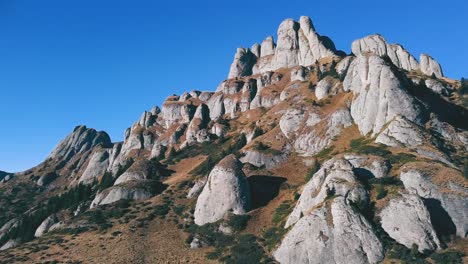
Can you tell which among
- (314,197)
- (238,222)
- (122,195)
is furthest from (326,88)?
(122,195)

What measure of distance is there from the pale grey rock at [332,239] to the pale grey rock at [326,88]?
295 feet

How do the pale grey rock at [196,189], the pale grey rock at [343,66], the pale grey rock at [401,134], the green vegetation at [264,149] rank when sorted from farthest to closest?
the pale grey rock at [343,66], the green vegetation at [264,149], the pale grey rock at [196,189], the pale grey rock at [401,134]

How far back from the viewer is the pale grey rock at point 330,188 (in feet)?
291

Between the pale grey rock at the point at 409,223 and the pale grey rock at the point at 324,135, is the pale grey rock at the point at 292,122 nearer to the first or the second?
the pale grey rock at the point at 324,135

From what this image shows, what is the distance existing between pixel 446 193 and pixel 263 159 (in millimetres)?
64202

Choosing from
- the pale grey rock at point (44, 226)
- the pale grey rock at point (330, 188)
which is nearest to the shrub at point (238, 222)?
the pale grey rock at point (330, 188)

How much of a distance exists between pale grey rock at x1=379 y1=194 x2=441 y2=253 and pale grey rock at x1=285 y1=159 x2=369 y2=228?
6.99m

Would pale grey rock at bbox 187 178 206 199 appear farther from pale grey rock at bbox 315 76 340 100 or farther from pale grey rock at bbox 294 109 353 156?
pale grey rock at bbox 315 76 340 100

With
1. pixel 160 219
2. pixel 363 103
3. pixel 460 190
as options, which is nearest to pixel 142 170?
pixel 160 219

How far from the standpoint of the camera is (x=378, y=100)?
Answer: 126688 mm

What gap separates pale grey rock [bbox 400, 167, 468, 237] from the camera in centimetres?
7938

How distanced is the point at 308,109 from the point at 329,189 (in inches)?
2784

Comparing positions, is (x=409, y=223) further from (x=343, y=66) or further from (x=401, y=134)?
(x=343, y=66)

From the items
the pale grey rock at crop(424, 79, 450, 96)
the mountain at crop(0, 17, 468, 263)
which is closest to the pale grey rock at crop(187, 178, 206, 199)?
the mountain at crop(0, 17, 468, 263)
